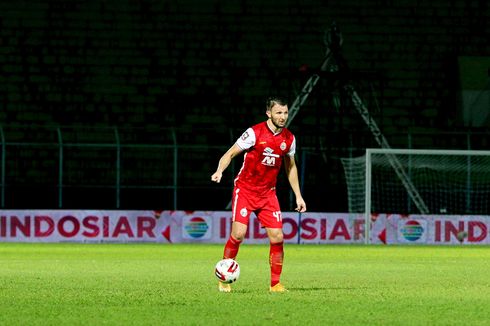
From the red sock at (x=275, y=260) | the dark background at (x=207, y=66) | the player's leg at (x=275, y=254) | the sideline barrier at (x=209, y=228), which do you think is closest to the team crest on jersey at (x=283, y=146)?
the player's leg at (x=275, y=254)

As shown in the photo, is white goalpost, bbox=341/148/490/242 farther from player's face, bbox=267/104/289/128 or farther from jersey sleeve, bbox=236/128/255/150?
player's face, bbox=267/104/289/128

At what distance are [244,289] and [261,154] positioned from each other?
149 cm

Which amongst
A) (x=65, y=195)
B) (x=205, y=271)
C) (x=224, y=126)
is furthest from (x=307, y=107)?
(x=205, y=271)

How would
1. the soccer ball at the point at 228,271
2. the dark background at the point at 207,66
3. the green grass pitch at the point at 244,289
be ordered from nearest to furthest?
the green grass pitch at the point at 244,289
the soccer ball at the point at 228,271
the dark background at the point at 207,66

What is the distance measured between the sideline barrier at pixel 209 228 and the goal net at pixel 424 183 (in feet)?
2.24

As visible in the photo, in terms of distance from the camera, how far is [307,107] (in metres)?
32.7

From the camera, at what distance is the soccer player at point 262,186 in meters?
12.4

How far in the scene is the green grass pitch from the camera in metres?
9.94

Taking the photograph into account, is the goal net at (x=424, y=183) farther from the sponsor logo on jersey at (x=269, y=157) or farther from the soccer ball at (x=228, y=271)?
the soccer ball at (x=228, y=271)

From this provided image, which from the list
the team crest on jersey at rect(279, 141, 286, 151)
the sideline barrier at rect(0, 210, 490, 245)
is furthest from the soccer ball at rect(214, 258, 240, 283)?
the sideline barrier at rect(0, 210, 490, 245)

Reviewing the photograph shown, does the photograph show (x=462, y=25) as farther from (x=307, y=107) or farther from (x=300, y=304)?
(x=300, y=304)

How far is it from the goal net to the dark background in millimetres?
3171

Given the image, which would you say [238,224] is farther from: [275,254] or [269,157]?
[269,157]

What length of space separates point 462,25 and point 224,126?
22.8 feet
